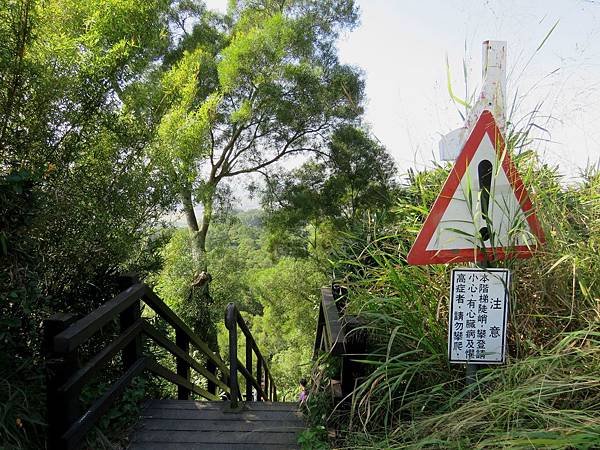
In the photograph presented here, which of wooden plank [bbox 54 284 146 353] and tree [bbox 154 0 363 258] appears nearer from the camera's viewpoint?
wooden plank [bbox 54 284 146 353]

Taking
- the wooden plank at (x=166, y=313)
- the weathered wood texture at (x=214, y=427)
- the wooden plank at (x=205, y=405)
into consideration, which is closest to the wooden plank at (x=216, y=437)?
the weathered wood texture at (x=214, y=427)

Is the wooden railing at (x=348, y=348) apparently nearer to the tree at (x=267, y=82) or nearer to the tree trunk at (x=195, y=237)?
the tree at (x=267, y=82)

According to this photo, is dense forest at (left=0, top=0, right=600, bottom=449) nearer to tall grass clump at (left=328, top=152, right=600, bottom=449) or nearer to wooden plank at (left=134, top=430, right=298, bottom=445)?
tall grass clump at (left=328, top=152, right=600, bottom=449)

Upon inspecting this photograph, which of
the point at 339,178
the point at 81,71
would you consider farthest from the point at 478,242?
the point at 339,178

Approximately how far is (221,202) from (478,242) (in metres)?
13.7

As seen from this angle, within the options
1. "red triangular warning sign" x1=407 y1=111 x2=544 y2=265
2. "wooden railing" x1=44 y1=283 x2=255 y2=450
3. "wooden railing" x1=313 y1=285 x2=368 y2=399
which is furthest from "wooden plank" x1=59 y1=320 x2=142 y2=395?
"red triangular warning sign" x1=407 y1=111 x2=544 y2=265

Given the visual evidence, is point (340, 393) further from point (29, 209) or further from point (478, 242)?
point (29, 209)

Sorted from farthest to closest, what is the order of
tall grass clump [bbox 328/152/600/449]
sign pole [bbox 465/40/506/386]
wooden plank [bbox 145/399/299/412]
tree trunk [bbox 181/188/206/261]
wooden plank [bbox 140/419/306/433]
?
tree trunk [bbox 181/188/206/261] < wooden plank [bbox 145/399/299/412] < wooden plank [bbox 140/419/306/433] < sign pole [bbox 465/40/506/386] < tall grass clump [bbox 328/152/600/449]

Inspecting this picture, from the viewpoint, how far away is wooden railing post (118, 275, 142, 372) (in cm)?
294

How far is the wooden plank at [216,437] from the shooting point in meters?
2.57

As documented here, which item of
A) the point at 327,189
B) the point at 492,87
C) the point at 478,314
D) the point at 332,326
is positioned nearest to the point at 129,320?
the point at 332,326

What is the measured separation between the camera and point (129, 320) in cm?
295

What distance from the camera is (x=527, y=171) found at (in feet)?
7.11

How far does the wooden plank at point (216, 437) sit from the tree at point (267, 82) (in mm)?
8440
